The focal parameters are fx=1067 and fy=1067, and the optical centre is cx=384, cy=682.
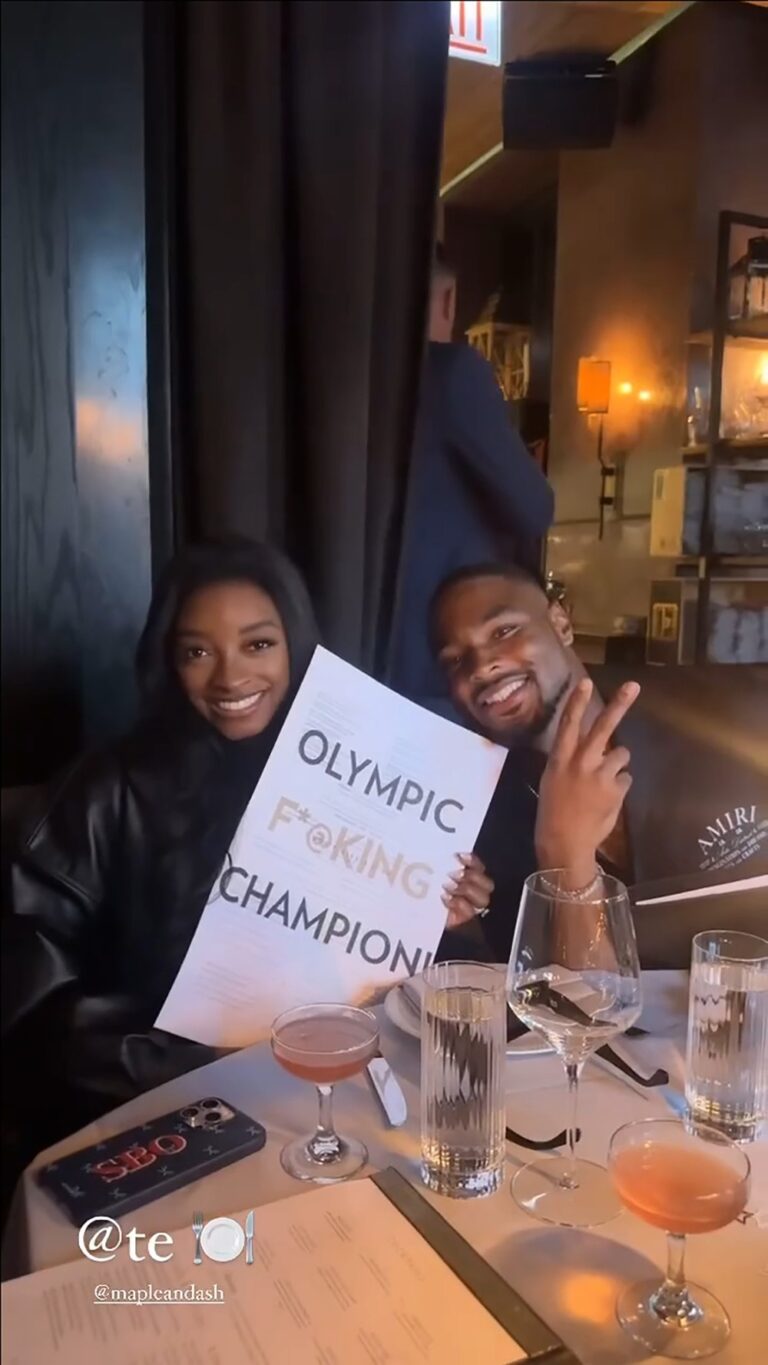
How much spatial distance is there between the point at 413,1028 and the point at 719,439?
72 cm

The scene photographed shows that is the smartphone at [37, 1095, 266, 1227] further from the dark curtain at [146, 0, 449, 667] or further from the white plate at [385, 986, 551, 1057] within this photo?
the dark curtain at [146, 0, 449, 667]

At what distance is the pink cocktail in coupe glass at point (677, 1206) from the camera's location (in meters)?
0.70

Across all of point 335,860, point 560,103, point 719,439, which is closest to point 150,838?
point 335,860

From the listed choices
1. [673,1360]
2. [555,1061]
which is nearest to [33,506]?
[555,1061]

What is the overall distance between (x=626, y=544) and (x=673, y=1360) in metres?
0.77

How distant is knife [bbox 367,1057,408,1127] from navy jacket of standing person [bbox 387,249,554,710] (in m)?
0.39

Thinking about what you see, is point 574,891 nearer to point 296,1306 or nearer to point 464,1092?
point 464,1092

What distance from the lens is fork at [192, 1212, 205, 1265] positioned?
758mm

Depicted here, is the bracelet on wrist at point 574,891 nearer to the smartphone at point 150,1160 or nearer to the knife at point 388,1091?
the knife at point 388,1091

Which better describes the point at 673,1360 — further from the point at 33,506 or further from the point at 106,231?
the point at 106,231

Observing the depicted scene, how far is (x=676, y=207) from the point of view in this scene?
3.76ft

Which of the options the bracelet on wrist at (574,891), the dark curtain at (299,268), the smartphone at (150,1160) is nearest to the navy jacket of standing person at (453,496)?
the dark curtain at (299,268)

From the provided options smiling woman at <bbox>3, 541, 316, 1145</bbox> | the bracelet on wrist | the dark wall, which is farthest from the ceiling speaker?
the bracelet on wrist

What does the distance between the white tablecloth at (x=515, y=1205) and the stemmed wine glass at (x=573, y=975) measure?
0.17ft
